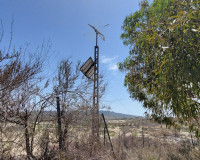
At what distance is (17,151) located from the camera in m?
4.04

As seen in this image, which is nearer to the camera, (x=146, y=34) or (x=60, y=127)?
(x=146, y=34)

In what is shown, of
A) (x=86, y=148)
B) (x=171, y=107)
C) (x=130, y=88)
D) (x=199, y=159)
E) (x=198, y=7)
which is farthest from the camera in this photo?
(x=130, y=88)

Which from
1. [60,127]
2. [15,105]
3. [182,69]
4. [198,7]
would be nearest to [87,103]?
[60,127]

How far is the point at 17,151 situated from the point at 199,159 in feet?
20.2

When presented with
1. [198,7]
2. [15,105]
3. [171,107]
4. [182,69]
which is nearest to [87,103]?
[15,105]

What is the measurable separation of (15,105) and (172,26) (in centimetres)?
374

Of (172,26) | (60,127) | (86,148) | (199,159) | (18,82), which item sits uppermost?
(172,26)

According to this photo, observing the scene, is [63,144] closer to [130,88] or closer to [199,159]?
[199,159]

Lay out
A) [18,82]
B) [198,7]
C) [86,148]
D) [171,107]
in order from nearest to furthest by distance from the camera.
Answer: [198,7]
[171,107]
[18,82]
[86,148]

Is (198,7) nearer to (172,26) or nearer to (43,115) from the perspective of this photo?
(172,26)

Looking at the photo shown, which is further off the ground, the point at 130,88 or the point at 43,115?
the point at 130,88

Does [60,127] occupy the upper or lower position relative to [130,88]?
lower

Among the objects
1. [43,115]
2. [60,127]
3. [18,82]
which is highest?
[18,82]

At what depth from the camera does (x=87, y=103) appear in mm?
5645
